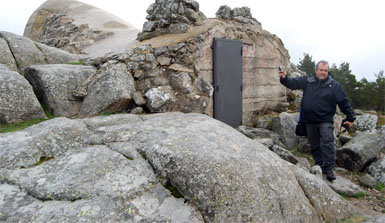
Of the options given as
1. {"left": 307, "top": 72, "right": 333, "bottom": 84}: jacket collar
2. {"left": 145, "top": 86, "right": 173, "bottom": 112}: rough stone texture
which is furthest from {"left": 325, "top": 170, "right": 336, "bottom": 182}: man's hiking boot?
{"left": 145, "top": 86, "right": 173, "bottom": 112}: rough stone texture

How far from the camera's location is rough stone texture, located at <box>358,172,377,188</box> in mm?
6168

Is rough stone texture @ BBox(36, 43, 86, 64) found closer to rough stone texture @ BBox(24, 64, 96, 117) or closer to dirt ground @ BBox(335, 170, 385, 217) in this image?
rough stone texture @ BBox(24, 64, 96, 117)

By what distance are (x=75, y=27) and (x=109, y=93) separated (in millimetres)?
13702

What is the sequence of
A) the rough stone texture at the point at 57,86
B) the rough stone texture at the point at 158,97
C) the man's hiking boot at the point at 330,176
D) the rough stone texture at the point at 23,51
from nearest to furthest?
the man's hiking boot at the point at 330,176 → the rough stone texture at the point at 57,86 → the rough stone texture at the point at 158,97 → the rough stone texture at the point at 23,51

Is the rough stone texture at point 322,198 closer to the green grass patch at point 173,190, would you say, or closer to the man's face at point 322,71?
the green grass patch at point 173,190

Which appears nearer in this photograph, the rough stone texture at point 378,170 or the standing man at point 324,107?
the standing man at point 324,107

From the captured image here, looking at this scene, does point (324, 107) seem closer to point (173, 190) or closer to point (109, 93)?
point (173, 190)

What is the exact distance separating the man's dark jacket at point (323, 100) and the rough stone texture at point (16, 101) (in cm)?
630

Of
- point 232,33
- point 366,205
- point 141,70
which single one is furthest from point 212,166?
point 232,33

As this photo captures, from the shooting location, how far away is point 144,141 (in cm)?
388

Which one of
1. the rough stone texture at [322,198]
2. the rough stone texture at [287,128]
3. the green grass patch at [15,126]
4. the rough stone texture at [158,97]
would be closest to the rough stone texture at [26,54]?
the green grass patch at [15,126]

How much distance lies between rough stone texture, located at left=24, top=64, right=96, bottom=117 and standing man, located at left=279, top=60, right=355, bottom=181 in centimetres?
583

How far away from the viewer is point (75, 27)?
707 inches

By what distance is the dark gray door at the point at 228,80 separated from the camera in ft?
27.8
